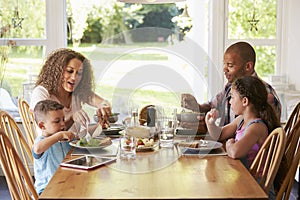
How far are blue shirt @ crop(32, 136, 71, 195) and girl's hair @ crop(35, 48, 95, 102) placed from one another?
517mm

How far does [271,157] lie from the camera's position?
88.7 inches

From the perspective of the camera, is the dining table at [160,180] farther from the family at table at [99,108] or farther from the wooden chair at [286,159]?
the wooden chair at [286,159]

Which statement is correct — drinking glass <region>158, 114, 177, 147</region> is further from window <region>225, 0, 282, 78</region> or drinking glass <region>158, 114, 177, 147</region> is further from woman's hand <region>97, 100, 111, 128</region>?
window <region>225, 0, 282, 78</region>

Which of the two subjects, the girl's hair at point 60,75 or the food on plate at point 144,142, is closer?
the food on plate at point 144,142

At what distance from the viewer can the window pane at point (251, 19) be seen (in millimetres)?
4273

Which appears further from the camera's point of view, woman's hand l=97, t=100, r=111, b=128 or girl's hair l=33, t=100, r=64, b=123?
woman's hand l=97, t=100, r=111, b=128

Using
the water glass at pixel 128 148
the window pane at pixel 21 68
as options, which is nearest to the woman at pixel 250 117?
the water glass at pixel 128 148

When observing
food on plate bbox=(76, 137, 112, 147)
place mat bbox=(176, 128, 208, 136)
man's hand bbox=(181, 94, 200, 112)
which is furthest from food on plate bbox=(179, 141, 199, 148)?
man's hand bbox=(181, 94, 200, 112)

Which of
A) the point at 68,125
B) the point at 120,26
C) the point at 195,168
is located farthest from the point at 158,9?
the point at 195,168

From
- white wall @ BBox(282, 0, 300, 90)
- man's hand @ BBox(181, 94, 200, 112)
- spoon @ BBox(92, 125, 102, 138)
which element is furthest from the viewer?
white wall @ BBox(282, 0, 300, 90)

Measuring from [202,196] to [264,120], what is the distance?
33.2 inches

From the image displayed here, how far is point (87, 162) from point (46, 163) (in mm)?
379

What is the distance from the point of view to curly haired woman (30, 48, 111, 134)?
2926 millimetres

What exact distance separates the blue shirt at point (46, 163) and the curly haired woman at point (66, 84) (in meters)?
0.33
